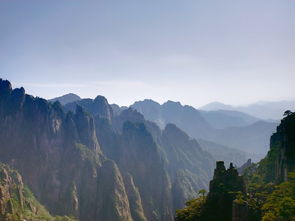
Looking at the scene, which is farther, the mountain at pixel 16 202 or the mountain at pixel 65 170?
the mountain at pixel 65 170

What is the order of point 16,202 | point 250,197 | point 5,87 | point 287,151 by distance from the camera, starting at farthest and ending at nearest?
1. point 5,87
2. point 16,202
3. point 287,151
4. point 250,197

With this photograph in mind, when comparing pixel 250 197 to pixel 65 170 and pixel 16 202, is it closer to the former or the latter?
pixel 16 202

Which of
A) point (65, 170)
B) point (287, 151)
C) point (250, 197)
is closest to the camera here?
point (250, 197)

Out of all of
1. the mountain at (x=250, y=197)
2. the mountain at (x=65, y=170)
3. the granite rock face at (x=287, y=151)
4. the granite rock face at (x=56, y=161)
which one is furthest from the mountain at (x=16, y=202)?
the granite rock face at (x=287, y=151)

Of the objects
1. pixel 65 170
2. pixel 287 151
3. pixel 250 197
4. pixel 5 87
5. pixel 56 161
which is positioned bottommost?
pixel 250 197

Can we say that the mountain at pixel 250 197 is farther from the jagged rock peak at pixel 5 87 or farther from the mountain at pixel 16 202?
the jagged rock peak at pixel 5 87

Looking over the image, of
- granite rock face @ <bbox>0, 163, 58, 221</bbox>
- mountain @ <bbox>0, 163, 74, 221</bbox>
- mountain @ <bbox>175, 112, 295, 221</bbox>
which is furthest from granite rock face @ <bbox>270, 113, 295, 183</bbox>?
mountain @ <bbox>0, 163, 74, 221</bbox>

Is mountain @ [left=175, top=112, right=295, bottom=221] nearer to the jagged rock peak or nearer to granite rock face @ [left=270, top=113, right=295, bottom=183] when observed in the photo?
granite rock face @ [left=270, top=113, right=295, bottom=183]

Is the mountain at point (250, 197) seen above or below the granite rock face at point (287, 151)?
below

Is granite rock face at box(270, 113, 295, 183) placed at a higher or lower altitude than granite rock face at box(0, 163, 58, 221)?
higher

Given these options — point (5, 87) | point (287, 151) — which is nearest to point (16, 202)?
point (5, 87)

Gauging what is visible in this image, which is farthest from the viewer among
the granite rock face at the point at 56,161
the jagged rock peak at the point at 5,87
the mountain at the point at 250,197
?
the jagged rock peak at the point at 5,87

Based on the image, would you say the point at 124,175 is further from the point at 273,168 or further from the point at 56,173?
the point at 273,168
